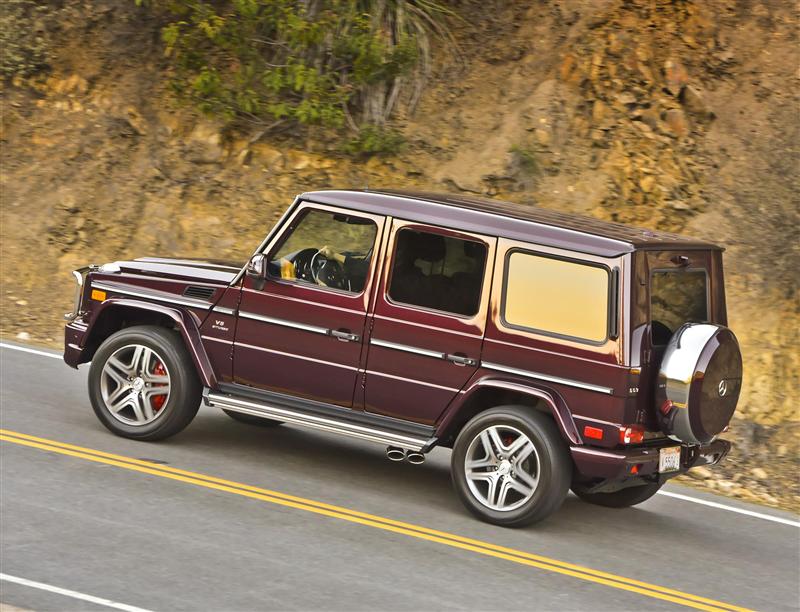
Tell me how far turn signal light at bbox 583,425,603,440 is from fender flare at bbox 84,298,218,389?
280 cm

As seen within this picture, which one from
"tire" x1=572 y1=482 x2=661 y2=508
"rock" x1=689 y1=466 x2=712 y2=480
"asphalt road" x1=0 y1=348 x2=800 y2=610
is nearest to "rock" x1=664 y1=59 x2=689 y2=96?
"rock" x1=689 y1=466 x2=712 y2=480

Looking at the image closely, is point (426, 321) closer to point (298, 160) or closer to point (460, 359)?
point (460, 359)

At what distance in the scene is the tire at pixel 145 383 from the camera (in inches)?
332

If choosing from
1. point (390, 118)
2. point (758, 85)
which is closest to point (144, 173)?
point (390, 118)

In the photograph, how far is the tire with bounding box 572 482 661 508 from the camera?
840cm

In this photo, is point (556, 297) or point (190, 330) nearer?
→ point (556, 297)

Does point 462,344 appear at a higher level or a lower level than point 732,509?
higher

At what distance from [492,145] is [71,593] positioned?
10.3m

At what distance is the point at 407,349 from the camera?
25.6 feet

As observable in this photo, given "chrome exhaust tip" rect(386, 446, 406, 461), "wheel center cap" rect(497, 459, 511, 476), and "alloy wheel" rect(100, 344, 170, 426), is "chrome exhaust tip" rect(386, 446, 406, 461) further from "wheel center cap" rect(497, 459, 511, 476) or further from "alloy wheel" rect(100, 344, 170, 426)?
"alloy wheel" rect(100, 344, 170, 426)

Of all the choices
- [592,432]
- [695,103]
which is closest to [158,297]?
[592,432]

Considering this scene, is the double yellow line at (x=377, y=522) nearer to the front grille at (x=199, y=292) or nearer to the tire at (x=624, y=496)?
the front grille at (x=199, y=292)

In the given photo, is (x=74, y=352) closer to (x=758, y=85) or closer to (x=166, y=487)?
(x=166, y=487)

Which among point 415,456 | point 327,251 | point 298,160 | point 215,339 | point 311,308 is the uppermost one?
point 298,160
